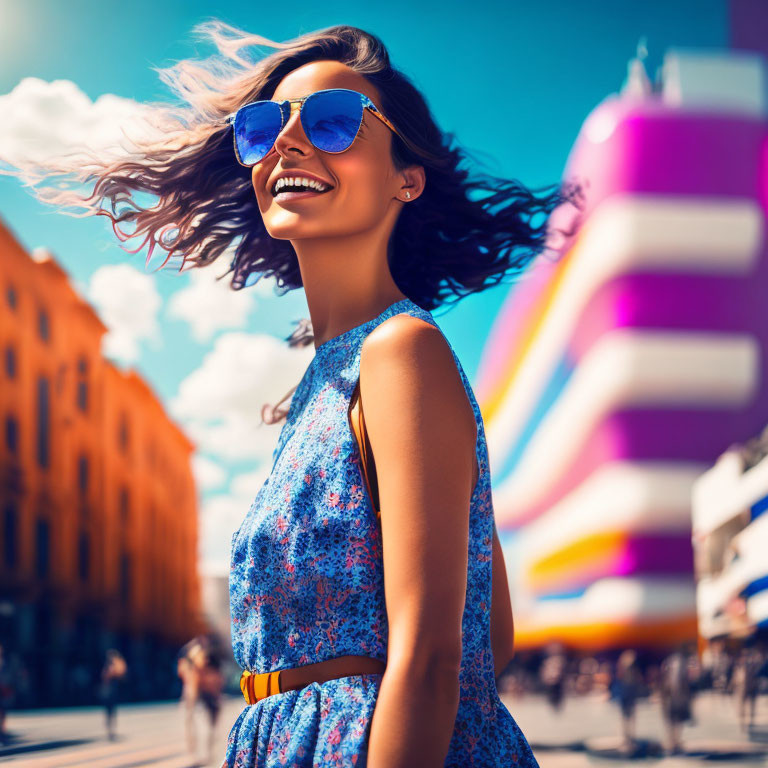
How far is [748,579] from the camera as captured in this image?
33.2m

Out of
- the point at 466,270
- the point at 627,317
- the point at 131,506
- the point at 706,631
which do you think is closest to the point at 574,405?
the point at 627,317

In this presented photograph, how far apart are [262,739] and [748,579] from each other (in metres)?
34.4

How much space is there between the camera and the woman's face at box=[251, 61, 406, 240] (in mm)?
1860

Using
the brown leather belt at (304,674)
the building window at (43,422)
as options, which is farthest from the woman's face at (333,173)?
the building window at (43,422)

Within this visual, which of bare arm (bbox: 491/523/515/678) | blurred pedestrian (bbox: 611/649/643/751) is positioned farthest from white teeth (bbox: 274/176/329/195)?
blurred pedestrian (bbox: 611/649/643/751)

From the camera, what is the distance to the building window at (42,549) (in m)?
30.8

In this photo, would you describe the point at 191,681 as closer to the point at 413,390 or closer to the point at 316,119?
the point at 316,119

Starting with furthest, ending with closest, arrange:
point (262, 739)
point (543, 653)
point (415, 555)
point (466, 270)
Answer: point (543, 653), point (466, 270), point (262, 739), point (415, 555)

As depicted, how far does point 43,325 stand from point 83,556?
8.37 m

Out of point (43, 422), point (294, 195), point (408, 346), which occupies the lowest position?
point (408, 346)

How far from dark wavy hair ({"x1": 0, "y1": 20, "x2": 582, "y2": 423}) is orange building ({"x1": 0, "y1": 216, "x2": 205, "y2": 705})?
88.7 feet

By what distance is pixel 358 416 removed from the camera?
157 centimetres

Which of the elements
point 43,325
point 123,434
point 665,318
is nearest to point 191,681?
point 43,325

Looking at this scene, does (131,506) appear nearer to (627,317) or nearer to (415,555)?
(627,317)
